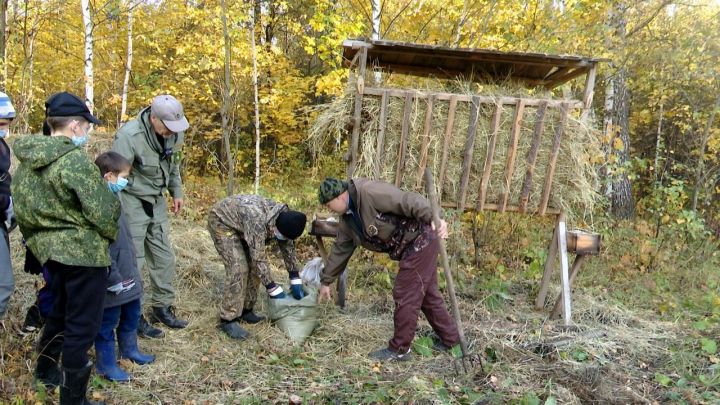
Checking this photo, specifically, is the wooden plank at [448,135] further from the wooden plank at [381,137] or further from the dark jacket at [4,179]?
the dark jacket at [4,179]

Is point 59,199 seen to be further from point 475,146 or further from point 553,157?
point 553,157

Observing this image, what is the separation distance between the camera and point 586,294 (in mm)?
6098

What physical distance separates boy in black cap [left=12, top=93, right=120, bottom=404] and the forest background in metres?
0.61

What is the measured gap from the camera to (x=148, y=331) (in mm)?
4379

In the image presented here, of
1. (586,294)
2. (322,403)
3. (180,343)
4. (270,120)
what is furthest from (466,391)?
(270,120)

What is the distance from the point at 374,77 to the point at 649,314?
13.5ft

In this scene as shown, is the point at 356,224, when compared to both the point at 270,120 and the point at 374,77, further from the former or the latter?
the point at 270,120

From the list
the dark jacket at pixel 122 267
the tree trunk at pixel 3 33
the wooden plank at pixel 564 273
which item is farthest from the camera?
the tree trunk at pixel 3 33

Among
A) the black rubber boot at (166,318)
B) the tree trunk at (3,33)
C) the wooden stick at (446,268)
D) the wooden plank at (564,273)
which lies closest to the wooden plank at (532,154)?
the wooden plank at (564,273)

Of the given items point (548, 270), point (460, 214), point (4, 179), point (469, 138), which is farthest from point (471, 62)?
point (4, 179)

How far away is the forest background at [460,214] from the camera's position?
12.9 ft

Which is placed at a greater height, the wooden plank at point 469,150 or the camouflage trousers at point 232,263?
the wooden plank at point 469,150

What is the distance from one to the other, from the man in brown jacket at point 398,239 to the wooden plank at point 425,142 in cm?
83

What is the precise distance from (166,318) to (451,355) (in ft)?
8.62
